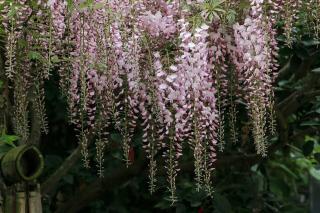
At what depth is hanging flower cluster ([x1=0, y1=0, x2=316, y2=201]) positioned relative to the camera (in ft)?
10.5

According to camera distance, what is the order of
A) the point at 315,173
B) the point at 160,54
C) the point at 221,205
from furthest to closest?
the point at 315,173 → the point at 221,205 → the point at 160,54

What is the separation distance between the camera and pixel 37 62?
368 centimetres

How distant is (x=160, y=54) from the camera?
3.34m

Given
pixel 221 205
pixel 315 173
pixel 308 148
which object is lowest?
pixel 221 205

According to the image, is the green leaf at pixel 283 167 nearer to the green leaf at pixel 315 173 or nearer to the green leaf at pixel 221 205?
the green leaf at pixel 315 173

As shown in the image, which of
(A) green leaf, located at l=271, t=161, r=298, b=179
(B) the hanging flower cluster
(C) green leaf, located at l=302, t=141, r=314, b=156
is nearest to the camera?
(B) the hanging flower cluster

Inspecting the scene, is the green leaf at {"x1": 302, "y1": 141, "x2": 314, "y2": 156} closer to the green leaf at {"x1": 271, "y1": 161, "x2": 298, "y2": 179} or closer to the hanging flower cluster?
the green leaf at {"x1": 271, "y1": 161, "x2": 298, "y2": 179}

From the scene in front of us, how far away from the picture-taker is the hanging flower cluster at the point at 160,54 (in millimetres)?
3191

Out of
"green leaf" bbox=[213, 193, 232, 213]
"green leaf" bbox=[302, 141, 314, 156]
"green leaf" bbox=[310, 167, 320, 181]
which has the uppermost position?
"green leaf" bbox=[302, 141, 314, 156]

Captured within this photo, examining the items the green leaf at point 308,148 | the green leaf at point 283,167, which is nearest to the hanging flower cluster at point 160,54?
the green leaf at point 308,148

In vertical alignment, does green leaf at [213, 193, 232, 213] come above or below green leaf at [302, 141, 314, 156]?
below

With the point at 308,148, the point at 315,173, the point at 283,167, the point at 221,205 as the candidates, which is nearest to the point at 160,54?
the point at 221,205

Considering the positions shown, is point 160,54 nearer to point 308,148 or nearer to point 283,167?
point 308,148

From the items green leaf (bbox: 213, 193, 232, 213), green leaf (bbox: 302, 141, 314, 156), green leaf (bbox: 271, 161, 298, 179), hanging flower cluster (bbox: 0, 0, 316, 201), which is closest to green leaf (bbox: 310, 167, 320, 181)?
green leaf (bbox: 271, 161, 298, 179)
